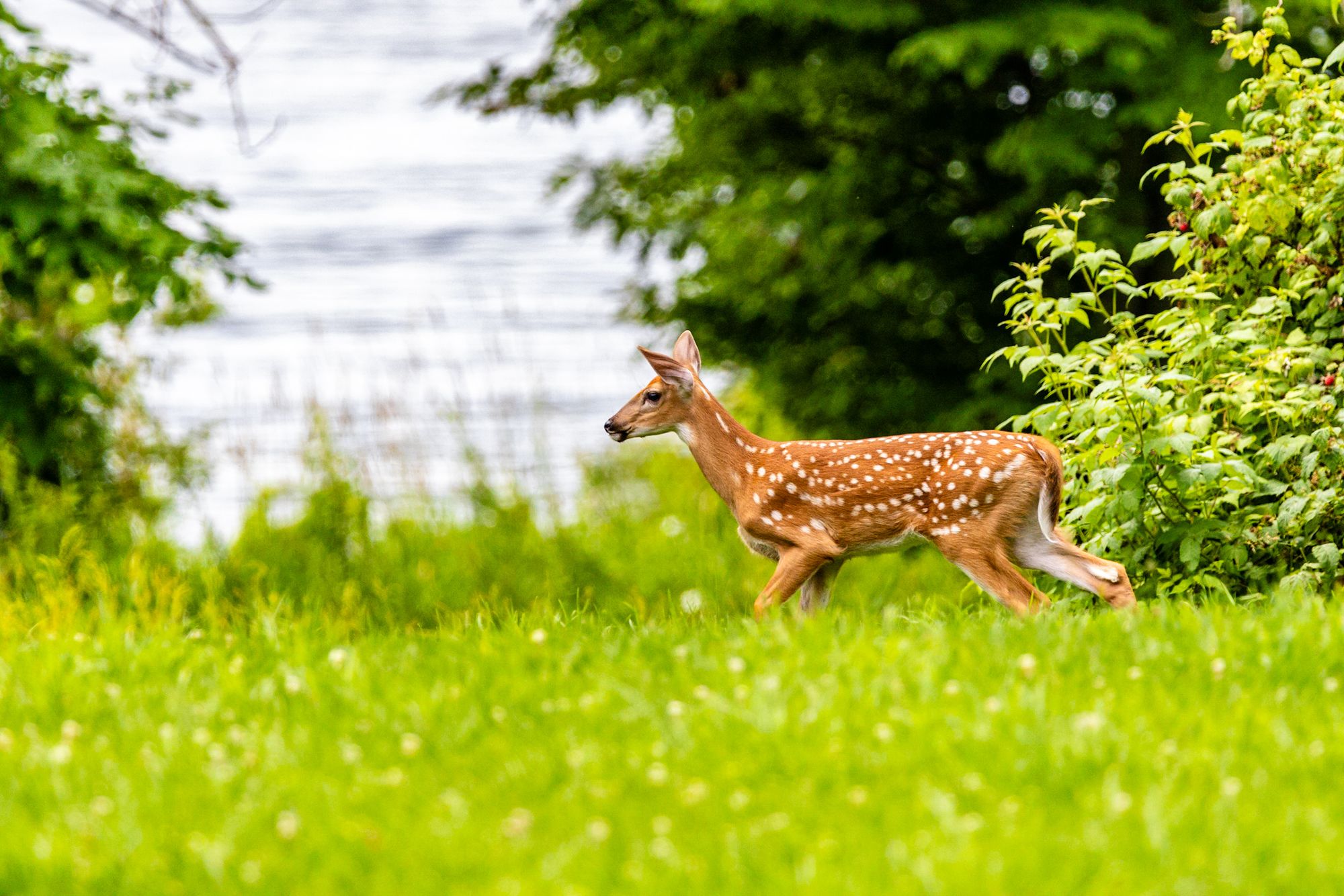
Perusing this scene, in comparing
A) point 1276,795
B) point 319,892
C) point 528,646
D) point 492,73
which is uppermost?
point 1276,795

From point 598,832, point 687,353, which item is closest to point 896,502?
point 687,353

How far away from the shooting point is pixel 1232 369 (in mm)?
7105

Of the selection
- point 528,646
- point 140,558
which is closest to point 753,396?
point 140,558

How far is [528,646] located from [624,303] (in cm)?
890

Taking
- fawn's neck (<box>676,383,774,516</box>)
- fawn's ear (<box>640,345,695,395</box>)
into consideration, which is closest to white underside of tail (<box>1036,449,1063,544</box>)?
fawn's neck (<box>676,383,774,516</box>)

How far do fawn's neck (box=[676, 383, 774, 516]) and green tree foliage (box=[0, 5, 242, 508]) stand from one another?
11.6ft

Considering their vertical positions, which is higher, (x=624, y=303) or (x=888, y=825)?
(x=888, y=825)

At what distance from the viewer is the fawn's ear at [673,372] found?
260 inches

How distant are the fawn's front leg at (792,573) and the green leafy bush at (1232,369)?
3.77ft

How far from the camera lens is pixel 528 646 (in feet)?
17.6

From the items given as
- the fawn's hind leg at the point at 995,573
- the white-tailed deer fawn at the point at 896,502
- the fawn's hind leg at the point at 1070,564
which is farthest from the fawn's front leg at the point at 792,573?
the fawn's hind leg at the point at 1070,564

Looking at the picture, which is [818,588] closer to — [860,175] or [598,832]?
[598,832]

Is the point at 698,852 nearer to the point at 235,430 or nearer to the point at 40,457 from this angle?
the point at 40,457

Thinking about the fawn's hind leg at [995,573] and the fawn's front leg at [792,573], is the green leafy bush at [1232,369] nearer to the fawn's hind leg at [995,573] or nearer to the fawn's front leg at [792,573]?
the fawn's hind leg at [995,573]
